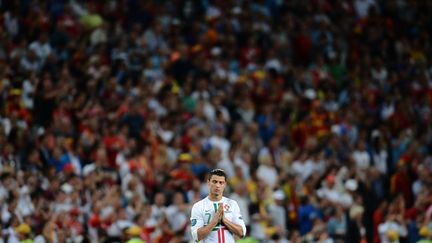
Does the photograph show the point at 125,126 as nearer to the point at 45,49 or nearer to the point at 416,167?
the point at 45,49

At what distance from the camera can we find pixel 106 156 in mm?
20422

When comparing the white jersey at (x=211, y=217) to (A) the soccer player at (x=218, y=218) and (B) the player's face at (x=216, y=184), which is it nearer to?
(A) the soccer player at (x=218, y=218)

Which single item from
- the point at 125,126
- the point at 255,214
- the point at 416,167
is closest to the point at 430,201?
the point at 416,167

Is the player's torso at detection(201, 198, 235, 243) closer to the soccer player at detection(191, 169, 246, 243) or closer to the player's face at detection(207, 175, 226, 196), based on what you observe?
the soccer player at detection(191, 169, 246, 243)

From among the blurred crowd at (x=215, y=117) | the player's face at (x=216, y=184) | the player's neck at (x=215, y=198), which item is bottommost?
the player's neck at (x=215, y=198)

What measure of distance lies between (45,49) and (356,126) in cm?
644

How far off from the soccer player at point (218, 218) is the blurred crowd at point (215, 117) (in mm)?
4992

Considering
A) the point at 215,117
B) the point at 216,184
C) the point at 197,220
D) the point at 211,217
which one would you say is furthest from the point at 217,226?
the point at 215,117

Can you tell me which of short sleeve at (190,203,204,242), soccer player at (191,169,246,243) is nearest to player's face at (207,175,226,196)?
soccer player at (191,169,246,243)

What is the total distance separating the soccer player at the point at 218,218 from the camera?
12.5 metres

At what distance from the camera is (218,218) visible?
12.4 m

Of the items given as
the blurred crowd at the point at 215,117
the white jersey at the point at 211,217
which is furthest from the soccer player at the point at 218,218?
the blurred crowd at the point at 215,117

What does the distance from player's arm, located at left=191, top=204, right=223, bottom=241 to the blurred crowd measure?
4977 mm

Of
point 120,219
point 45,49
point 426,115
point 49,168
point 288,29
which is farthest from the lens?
point 288,29
